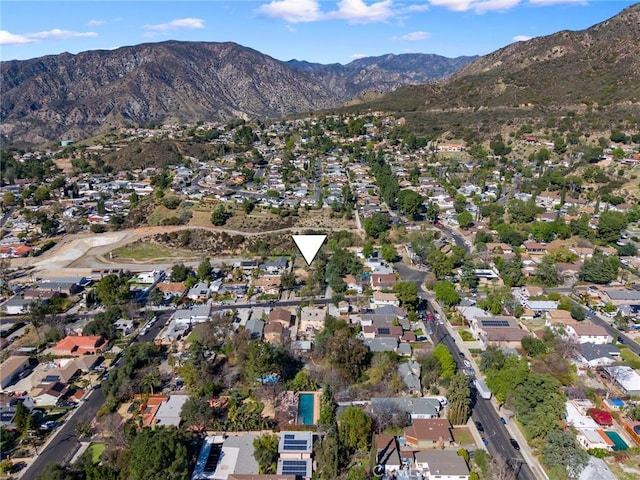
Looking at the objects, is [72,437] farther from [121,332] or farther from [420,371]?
[420,371]

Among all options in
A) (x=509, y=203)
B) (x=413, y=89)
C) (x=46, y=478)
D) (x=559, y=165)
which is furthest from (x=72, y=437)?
(x=413, y=89)

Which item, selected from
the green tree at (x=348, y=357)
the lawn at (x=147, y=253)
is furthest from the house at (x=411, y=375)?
the lawn at (x=147, y=253)

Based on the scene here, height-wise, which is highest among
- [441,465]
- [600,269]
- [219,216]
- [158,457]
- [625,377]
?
[158,457]

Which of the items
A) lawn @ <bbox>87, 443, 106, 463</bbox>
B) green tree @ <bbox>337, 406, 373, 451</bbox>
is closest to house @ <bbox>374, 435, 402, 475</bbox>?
green tree @ <bbox>337, 406, 373, 451</bbox>

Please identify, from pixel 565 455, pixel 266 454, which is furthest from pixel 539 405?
pixel 266 454

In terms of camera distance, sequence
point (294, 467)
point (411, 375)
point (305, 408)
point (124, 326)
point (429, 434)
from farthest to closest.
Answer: point (124, 326)
point (411, 375)
point (305, 408)
point (429, 434)
point (294, 467)

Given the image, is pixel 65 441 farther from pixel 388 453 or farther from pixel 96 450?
pixel 388 453

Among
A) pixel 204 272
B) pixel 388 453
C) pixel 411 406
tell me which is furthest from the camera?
pixel 204 272
